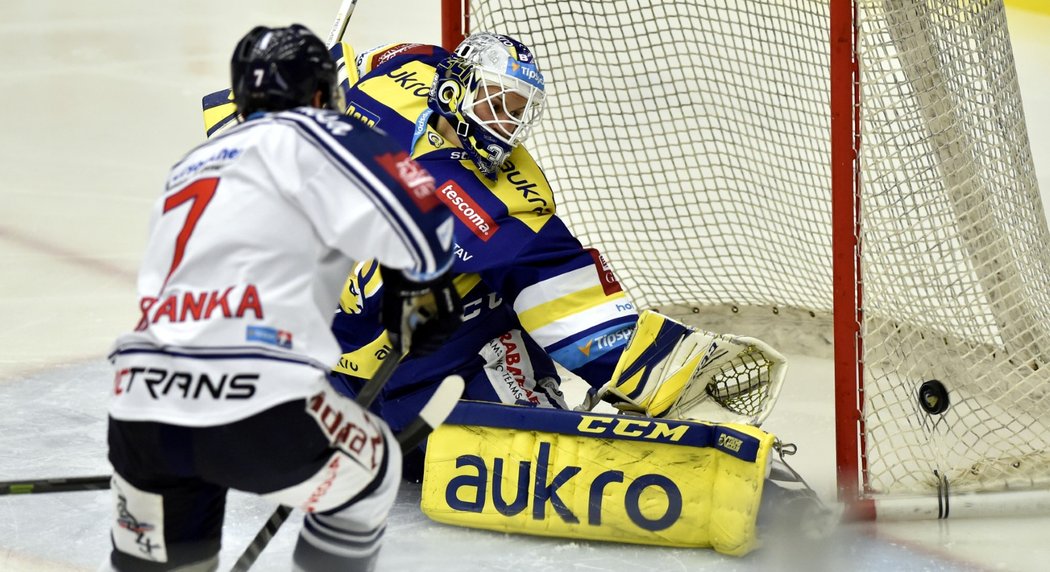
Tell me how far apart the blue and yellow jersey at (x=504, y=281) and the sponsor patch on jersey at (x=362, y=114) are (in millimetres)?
18

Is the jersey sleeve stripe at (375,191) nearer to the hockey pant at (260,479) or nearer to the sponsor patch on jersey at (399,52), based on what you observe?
the hockey pant at (260,479)

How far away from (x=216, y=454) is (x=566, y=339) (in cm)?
105

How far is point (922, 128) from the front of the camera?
2840 millimetres

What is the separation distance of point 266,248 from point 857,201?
1319mm

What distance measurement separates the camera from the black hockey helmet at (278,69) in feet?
6.44

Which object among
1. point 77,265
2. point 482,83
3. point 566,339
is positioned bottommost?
point 77,265

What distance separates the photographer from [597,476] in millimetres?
2773

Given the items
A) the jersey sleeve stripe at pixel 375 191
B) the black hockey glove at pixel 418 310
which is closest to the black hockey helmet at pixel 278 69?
the jersey sleeve stripe at pixel 375 191

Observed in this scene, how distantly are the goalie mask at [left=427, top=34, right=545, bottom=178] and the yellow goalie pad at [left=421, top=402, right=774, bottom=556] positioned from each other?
1.66 feet

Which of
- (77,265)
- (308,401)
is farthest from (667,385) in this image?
(77,265)

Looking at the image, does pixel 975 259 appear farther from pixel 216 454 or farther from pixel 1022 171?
pixel 216 454

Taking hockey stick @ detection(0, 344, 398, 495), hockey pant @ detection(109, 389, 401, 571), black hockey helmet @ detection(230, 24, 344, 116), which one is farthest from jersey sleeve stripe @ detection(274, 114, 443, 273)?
hockey stick @ detection(0, 344, 398, 495)

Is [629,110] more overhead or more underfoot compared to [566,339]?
more overhead

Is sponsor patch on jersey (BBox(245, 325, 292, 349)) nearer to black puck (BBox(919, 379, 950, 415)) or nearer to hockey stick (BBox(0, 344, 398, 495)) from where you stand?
hockey stick (BBox(0, 344, 398, 495))
